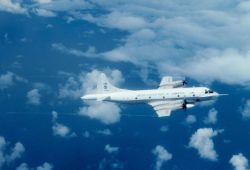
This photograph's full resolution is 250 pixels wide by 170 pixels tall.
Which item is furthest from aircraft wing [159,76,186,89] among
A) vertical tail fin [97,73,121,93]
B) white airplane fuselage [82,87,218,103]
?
vertical tail fin [97,73,121,93]

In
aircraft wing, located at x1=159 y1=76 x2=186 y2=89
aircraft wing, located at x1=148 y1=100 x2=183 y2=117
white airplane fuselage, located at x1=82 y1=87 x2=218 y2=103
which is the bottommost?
aircraft wing, located at x1=148 y1=100 x2=183 y2=117

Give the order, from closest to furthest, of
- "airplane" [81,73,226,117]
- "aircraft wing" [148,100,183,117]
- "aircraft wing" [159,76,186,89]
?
1. "aircraft wing" [148,100,183,117]
2. "airplane" [81,73,226,117]
3. "aircraft wing" [159,76,186,89]

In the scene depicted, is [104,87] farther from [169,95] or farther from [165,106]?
[169,95]

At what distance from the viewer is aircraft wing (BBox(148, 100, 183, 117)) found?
96.9 meters

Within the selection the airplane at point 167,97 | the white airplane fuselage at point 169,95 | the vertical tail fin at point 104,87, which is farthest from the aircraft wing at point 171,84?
the vertical tail fin at point 104,87

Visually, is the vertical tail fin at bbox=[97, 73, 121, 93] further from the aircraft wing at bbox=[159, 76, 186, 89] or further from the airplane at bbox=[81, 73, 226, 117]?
the aircraft wing at bbox=[159, 76, 186, 89]

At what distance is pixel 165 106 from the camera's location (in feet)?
322

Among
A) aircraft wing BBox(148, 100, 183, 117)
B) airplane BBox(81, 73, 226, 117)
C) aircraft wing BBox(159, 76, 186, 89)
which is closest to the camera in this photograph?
aircraft wing BBox(148, 100, 183, 117)

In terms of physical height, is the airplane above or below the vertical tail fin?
below

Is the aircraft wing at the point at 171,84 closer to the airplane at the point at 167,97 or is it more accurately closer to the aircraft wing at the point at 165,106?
the airplane at the point at 167,97

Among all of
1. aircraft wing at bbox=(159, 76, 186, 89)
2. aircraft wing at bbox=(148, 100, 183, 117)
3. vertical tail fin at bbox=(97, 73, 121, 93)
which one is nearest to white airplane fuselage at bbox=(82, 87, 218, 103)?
aircraft wing at bbox=(148, 100, 183, 117)

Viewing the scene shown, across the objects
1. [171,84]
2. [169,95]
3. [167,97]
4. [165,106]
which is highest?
[171,84]

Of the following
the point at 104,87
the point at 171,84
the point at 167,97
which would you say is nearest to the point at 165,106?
the point at 167,97

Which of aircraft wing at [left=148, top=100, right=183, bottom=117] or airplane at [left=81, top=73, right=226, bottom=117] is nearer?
aircraft wing at [left=148, top=100, right=183, bottom=117]
